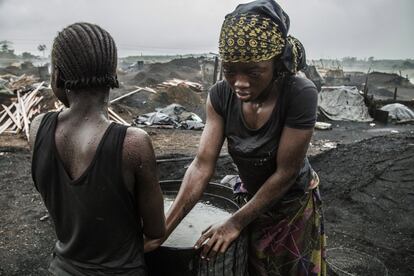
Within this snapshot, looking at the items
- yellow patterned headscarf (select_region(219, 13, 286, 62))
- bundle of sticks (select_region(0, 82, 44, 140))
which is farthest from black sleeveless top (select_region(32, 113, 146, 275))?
bundle of sticks (select_region(0, 82, 44, 140))

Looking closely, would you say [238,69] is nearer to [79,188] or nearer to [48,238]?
[79,188]

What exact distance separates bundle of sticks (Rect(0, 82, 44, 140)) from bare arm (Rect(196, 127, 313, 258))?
8.70 m

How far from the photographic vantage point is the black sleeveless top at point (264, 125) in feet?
5.71

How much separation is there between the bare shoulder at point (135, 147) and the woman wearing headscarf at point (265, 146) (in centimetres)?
51

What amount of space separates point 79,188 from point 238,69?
875 mm

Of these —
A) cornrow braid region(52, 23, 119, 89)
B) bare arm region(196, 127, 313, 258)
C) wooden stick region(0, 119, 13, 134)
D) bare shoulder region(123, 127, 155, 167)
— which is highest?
cornrow braid region(52, 23, 119, 89)

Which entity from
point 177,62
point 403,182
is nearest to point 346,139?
point 403,182

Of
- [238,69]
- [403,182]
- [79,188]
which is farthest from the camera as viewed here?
[403,182]

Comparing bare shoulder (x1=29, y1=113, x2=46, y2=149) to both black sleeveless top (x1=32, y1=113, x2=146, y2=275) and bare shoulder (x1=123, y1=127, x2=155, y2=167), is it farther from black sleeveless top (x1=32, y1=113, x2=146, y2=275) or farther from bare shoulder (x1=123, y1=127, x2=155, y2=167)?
bare shoulder (x1=123, y1=127, x2=155, y2=167)

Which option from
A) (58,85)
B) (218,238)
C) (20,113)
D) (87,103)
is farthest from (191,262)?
(20,113)

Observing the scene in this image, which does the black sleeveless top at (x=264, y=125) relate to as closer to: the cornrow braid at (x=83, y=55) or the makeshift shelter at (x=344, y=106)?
the cornrow braid at (x=83, y=55)

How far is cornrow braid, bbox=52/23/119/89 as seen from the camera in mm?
1239

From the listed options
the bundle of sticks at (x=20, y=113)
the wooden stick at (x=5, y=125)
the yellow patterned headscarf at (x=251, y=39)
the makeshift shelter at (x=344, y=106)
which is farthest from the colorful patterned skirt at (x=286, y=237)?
the makeshift shelter at (x=344, y=106)

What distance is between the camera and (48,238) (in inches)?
172
